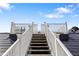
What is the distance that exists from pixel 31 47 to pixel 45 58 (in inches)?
109

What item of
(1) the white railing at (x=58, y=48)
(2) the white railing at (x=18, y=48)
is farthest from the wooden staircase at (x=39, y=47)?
(2) the white railing at (x=18, y=48)

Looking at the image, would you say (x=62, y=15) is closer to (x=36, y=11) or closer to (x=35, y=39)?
(x=36, y=11)

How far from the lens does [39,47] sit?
4977mm

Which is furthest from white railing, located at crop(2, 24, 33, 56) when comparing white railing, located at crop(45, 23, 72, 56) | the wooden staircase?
the wooden staircase

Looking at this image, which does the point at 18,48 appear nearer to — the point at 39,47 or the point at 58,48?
the point at 58,48

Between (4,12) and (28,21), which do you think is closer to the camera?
(4,12)

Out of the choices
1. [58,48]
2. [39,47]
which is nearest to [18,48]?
[58,48]

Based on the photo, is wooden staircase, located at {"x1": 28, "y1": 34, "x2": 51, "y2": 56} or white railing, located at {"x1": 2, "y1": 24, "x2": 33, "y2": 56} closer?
white railing, located at {"x1": 2, "y1": 24, "x2": 33, "y2": 56}

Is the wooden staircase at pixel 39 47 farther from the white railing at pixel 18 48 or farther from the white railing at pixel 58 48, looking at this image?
the white railing at pixel 18 48

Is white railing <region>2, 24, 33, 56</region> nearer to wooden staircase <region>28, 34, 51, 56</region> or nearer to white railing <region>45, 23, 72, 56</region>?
white railing <region>45, 23, 72, 56</region>

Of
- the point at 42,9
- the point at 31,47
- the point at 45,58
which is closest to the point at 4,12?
the point at 42,9

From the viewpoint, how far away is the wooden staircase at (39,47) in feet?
15.4

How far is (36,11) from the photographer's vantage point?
19.9 ft

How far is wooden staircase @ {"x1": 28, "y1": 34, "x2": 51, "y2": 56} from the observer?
468 cm
